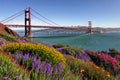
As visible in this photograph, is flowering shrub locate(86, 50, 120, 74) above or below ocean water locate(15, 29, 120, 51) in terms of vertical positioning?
above

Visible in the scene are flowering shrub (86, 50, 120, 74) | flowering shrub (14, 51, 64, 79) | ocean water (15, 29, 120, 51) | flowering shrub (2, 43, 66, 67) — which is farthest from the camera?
ocean water (15, 29, 120, 51)

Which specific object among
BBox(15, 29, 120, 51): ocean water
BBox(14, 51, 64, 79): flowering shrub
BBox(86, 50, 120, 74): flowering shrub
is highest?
BBox(14, 51, 64, 79): flowering shrub

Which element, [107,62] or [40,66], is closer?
[40,66]

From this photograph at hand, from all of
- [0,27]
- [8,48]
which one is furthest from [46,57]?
[0,27]

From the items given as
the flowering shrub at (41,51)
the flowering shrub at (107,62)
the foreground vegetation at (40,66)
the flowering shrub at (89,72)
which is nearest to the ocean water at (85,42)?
the flowering shrub at (107,62)

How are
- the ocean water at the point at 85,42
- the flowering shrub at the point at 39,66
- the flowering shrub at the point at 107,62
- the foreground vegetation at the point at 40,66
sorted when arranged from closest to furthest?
the foreground vegetation at the point at 40,66 → the flowering shrub at the point at 39,66 → the flowering shrub at the point at 107,62 → the ocean water at the point at 85,42

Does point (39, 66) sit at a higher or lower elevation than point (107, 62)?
higher

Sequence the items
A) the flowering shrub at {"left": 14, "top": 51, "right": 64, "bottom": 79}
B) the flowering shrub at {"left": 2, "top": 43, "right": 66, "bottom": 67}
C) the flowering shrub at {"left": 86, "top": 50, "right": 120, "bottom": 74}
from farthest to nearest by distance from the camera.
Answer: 1. the flowering shrub at {"left": 86, "top": 50, "right": 120, "bottom": 74}
2. the flowering shrub at {"left": 2, "top": 43, "right": 66, "bottom": 67}
3. the flowering shrub at {"left": 14, "top": 51, "right": 64, "bottom": 79}

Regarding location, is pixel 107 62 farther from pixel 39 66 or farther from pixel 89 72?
pixel 39 66

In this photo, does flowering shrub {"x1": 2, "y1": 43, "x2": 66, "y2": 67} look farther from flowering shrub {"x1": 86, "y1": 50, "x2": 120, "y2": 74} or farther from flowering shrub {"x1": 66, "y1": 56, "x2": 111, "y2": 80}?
flowering shrub {"x1": 86, "y1": 50, "x2": 120, "y2": 74}

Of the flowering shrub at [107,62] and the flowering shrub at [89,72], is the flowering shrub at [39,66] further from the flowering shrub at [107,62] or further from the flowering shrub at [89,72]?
the flowering shrub at [107,62]

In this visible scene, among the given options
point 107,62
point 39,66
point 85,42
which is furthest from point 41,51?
point 85,42

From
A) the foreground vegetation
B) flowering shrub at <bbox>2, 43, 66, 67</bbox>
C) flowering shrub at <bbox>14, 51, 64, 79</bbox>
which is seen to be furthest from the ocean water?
flowering shrub at <bbox>14, 51, 64, 79</bbox>
